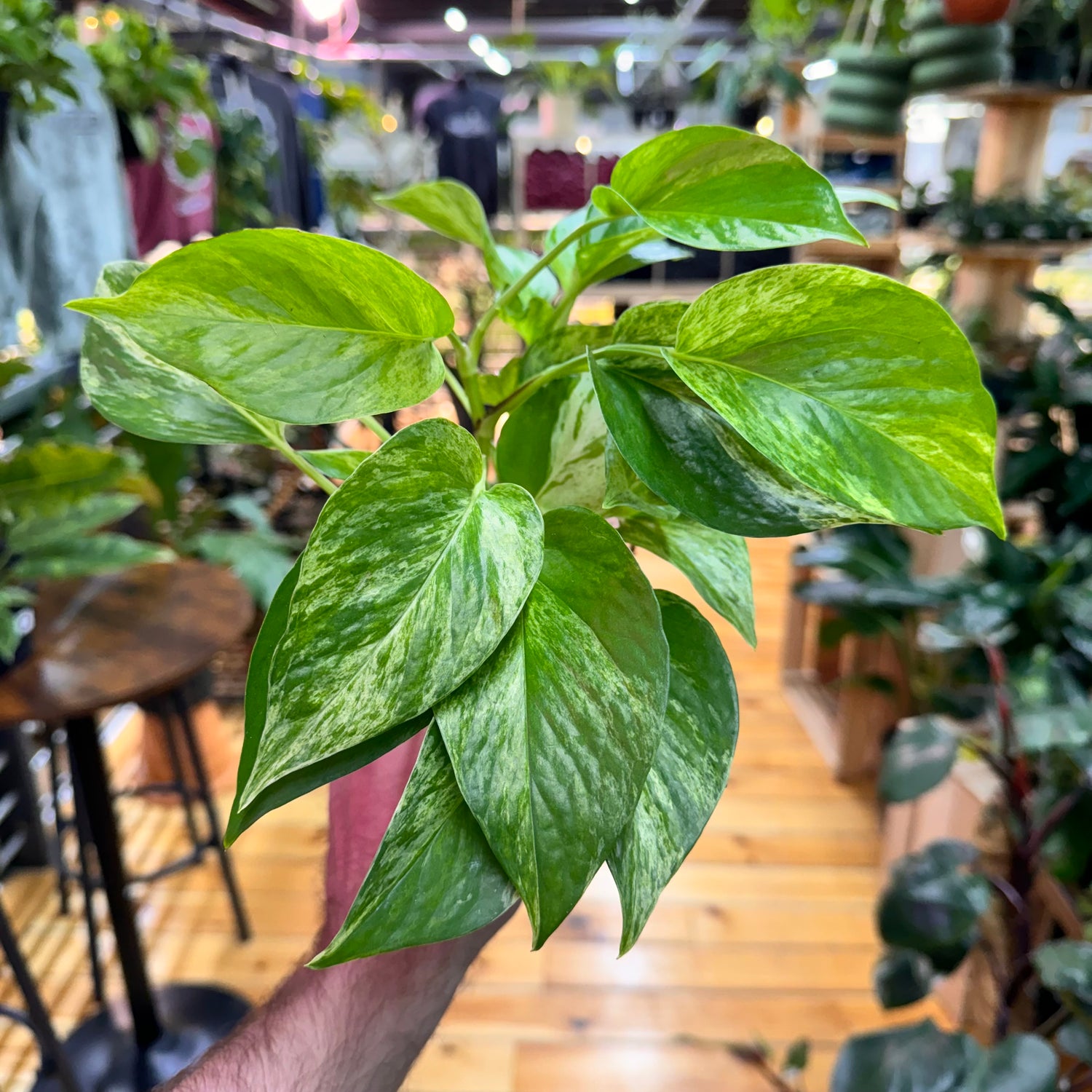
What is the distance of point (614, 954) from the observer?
191cm

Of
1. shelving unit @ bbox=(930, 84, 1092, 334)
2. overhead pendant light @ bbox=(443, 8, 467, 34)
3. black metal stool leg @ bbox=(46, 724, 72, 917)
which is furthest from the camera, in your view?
overhead pendant light @ bbox=(443, 8, 467, 34)

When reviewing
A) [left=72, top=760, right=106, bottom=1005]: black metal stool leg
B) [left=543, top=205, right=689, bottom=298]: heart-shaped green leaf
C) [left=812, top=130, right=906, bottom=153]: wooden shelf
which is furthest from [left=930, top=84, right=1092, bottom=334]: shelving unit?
[left=72, top=760, right=106, bottom=1005]: black metal stool leg

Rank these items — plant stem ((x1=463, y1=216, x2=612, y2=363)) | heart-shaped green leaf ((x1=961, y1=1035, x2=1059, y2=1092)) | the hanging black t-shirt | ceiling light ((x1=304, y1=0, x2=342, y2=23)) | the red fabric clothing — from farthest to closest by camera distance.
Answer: the hanging black t-shirt, ceiling light ((x1=304, y1=0, x2=342, y2=23)), the red fabric clothing, heart-shaped green leaf ((x1=961, y1=1035, x2=1059, y2=1092)), plant stem ((x1=463, y1=216, x2=612, y2=363))

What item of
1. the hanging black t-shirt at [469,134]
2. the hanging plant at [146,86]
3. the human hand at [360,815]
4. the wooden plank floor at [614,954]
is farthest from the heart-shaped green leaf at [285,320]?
the hanging black t-shirt at [469,134]

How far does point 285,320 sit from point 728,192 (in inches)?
7.6

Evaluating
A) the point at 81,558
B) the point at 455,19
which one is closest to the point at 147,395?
the point at 81,558

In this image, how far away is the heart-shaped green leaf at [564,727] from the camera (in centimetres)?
30

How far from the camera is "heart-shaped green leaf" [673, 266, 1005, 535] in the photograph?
1.01 ft

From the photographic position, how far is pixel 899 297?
0.31m

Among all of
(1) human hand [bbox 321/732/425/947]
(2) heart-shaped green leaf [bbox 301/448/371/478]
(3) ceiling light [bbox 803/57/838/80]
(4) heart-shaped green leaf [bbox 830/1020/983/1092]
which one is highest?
(3) ceiling light [bbox 803/57/838/80]

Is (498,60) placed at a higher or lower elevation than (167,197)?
higher

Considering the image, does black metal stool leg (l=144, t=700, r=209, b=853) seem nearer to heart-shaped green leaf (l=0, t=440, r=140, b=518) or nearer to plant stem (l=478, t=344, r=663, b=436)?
heart-shaped green leaf (l=0, t=440, r=140, b=518)

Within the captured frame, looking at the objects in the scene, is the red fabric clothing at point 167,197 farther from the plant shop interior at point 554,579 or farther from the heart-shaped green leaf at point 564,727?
the heart-shaped green leaf at point 564,727

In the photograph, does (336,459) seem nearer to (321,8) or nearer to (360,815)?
(360,815)
